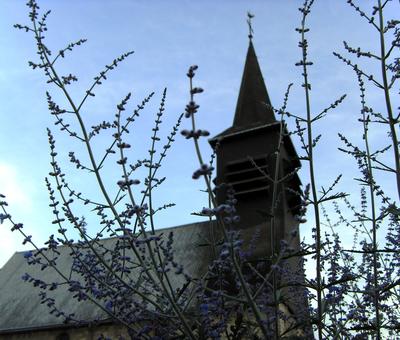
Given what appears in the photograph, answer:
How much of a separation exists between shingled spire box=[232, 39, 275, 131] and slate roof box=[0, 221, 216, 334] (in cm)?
465

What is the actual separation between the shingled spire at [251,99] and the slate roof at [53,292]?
15.3 ft

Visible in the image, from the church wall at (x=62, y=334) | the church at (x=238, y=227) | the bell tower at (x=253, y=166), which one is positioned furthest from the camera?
the bell tower at (x=253, y=166)

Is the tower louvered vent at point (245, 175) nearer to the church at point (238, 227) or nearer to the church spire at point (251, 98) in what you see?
the church at point (238, 227)

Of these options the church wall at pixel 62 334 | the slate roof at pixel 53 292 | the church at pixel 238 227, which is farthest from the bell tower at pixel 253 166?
the church wall at pixel 62 334

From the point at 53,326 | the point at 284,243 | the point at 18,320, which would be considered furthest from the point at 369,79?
the point at 18,320

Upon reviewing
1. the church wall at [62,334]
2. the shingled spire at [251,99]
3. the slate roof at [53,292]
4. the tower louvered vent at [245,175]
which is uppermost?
the shingled spire at [251,99]

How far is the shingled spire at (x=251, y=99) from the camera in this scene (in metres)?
20.3

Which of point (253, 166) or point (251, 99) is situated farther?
point (251, 99)

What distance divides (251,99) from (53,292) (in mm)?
11195

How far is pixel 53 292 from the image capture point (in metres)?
18.5

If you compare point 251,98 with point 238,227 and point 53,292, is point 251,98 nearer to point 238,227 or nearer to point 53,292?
point 238,227

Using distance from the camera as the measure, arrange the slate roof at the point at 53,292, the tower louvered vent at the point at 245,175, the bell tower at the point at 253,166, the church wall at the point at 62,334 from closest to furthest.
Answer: the church wall at the point at 62,334 < the bell tower at the point at 253,166 < the slate roof at the point at 53,292 < the tower louvered vent at the point at 245,175

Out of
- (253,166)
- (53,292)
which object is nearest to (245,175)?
(253,166)

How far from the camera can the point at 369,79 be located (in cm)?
318
